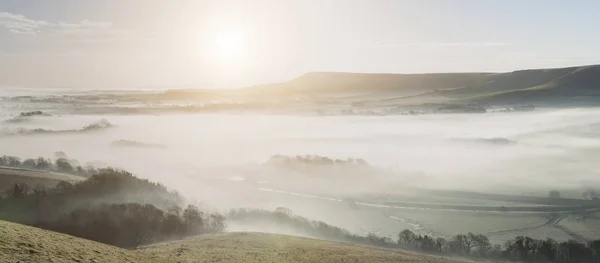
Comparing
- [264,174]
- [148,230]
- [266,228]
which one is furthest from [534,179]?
[148,230]

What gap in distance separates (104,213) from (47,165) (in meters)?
60.9

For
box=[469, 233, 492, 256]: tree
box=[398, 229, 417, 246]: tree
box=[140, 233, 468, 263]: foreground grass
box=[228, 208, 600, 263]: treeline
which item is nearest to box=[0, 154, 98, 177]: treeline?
box=[228, 208, 600, 263]: treeline

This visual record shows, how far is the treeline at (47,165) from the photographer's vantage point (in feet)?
364

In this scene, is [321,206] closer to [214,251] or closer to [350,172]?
[350,172]

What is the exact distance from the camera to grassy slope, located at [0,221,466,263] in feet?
74.6

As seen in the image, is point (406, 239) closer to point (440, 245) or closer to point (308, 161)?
point (440, 245)

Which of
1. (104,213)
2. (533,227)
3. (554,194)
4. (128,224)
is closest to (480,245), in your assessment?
(533,227)

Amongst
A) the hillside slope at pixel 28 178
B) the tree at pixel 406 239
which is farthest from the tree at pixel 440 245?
the hillside slope at pixel 28 178

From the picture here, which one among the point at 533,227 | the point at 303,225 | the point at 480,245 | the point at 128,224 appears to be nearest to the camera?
the point at 128,224

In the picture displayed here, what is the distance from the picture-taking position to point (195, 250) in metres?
42.8

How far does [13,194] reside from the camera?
73.6m

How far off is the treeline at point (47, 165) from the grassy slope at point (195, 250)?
71.5m

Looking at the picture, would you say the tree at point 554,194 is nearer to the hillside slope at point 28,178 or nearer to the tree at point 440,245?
the tree at point 440,245

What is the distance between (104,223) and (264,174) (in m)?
103
